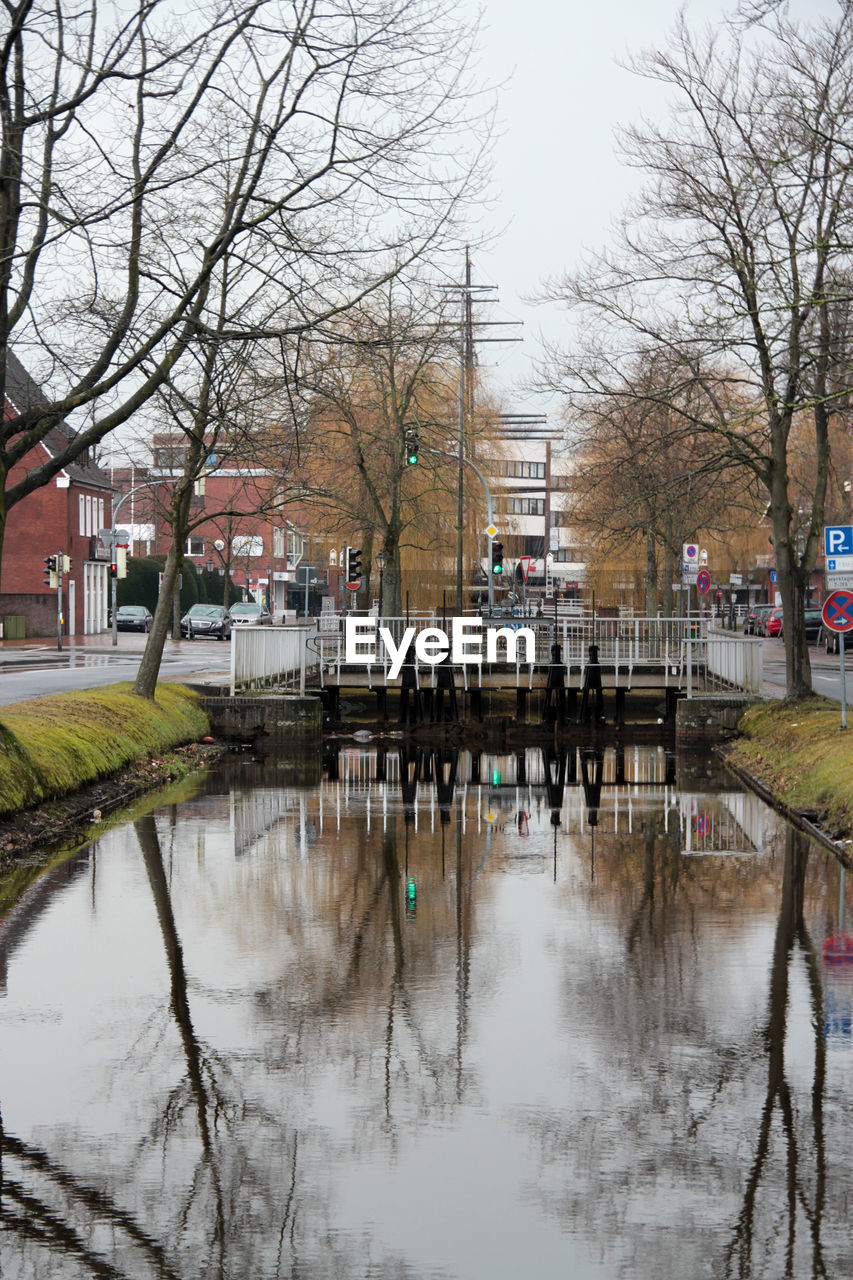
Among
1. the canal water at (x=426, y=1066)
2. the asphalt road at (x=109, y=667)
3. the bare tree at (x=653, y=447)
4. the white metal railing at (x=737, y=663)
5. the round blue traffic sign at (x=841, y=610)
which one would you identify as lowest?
the canal water at (x=426, y=1066)

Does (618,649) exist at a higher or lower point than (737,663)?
higher

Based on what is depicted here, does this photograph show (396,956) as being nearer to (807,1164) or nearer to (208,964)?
(208,964)

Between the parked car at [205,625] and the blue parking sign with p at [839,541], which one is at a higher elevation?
the blue parking sign with p at [839,541]

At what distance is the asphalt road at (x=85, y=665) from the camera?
33.7 metres

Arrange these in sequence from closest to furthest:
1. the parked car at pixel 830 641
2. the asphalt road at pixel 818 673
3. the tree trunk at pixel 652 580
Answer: the asphalt road at pixel 818 673 < the tree trunk at pixel 652 580 < the parked car at pixel 830 641

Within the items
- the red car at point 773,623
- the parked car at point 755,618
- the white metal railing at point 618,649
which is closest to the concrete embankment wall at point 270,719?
the white metal railing at point 618,649

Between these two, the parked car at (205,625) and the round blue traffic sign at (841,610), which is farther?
the parked car at (205,625)

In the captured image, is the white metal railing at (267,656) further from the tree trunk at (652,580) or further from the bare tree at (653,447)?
the tree trunk at (652,580)

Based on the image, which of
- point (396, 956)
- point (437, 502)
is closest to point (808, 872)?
point (396, 956)

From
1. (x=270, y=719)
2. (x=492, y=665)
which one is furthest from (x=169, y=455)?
(x=270, y=719)

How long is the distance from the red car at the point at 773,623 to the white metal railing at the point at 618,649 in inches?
1507

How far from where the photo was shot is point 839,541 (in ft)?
73.4

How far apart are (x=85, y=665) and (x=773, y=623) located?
40.2 meters

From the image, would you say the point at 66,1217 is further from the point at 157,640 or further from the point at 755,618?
the point at 755,618
